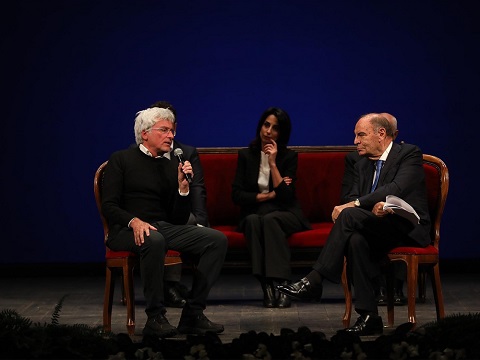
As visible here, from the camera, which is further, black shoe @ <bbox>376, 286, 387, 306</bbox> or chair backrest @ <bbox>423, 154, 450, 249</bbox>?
black shoe @ <bbox>376, 286, 387, 306</bbox>

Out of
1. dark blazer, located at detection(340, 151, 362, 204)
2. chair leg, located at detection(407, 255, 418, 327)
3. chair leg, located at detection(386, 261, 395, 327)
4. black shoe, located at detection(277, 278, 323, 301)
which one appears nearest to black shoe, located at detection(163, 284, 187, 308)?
dark blazer, located at detection(340, 151, 362, 204)

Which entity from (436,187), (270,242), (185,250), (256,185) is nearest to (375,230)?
(436,187)

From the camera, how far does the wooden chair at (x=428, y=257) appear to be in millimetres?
5531

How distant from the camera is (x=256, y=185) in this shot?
6.74m

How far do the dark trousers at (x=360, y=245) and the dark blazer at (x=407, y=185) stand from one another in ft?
0.36

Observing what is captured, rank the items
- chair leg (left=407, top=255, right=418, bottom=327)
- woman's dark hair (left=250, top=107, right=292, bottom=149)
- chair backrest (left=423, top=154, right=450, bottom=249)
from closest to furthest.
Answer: chair leg (left=407, top=255, right=418, bottom=327) < chair backrest (left=423, top=154, right=450, bottom=249) < woman's dark hair (left=250, top=107, right=292, bottom=149)

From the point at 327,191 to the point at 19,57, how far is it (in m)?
2.54

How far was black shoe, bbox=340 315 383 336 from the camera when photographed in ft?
17.4

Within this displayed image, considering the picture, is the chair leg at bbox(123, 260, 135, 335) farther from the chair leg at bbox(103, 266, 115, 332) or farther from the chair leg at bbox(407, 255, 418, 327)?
the chair leg at bbox(407, 255, 418, 327)

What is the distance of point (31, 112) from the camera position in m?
7.87

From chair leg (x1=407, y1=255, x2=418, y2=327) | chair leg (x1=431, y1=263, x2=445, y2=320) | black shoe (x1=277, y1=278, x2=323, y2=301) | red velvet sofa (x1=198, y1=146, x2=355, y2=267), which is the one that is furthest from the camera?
red velvet sofa (x1=198, y1=146, x2=355, y2=267)

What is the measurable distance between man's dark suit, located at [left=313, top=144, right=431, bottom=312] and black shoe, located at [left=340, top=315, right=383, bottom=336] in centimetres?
5

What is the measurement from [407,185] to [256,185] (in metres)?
1.39

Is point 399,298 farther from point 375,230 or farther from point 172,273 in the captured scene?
point 172,273
